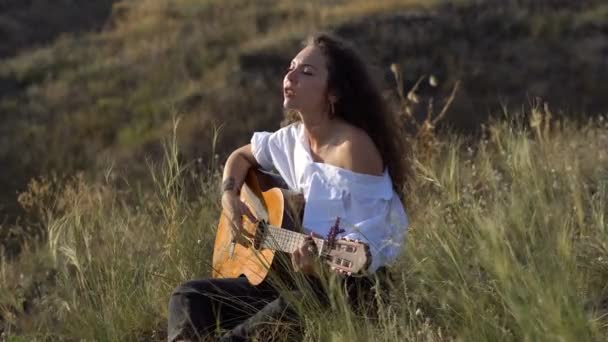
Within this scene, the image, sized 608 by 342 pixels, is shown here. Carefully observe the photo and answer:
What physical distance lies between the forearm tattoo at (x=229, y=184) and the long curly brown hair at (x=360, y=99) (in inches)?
20.6

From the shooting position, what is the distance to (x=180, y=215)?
4.37m

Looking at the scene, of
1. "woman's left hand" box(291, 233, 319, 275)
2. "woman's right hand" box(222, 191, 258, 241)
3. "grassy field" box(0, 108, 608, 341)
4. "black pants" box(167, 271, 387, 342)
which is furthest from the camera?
"woman's right hand" box(222, 191, 258, 241)

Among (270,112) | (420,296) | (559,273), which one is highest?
(559,273)

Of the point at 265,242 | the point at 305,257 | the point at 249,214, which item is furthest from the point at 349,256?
the point at 249,214

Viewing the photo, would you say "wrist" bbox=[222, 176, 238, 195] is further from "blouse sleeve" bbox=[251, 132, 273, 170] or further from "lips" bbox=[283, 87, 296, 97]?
"lips" bbox=[283, 87, 296, 97]

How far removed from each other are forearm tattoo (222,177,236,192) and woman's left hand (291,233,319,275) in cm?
82

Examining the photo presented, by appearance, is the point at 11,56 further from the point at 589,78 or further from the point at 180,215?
the point at 180,215

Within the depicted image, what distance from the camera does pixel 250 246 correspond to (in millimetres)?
3727

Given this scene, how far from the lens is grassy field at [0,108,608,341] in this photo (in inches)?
101

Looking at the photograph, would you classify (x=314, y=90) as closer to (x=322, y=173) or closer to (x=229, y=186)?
(x=322, y=173)

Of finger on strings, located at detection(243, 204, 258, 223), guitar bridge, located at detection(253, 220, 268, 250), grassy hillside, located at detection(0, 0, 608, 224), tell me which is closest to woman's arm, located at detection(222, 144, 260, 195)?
finger on strings, located at detection(243, 204, 258, 223)

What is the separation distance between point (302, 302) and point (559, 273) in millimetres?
1067

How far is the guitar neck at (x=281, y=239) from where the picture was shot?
3.48 m

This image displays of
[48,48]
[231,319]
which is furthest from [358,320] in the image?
[48,48]
